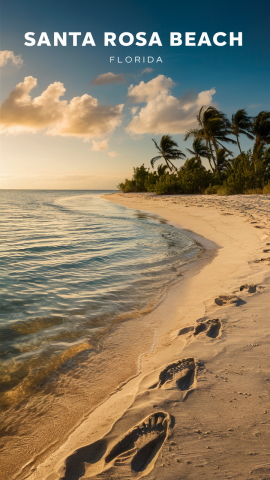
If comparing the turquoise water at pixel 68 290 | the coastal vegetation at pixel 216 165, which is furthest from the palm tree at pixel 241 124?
the turquoise water at pixel 68 290

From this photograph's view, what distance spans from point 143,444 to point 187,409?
367 mm

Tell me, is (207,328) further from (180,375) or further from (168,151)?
Result: (168,151)

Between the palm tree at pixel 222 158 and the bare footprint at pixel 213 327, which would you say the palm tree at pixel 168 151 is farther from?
the bare footprint at pixel 213 327

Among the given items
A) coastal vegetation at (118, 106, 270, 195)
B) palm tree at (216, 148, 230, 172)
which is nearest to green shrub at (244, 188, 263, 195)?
coastal vegetation at (118, 106, 270, 195)

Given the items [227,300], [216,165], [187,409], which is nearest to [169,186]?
[216,165]

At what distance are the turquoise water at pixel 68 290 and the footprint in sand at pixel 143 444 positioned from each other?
1.06 metres

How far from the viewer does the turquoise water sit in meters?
2.88

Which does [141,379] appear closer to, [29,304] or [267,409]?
[267,409]

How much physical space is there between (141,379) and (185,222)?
34.9ft

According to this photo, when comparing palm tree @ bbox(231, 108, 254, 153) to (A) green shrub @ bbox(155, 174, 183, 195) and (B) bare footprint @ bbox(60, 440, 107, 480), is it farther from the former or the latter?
(B) bare footprint @ bbox(60, 440, 107, 480)

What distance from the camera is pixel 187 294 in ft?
14.2

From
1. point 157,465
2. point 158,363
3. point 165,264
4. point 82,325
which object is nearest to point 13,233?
point 165,264

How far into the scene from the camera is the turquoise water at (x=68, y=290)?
2.88m

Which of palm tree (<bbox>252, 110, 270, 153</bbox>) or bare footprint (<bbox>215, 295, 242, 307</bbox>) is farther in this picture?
palm tree (<bbox>252, 110, 270, 153</bbox>)
